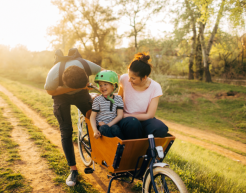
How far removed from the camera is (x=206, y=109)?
1274 centimetres

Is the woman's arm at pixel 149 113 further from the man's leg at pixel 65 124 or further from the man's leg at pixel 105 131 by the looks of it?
the man's leg at pixel 65 124

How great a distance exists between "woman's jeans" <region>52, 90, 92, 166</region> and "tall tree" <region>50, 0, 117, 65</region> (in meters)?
20.4

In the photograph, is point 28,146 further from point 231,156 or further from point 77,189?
point 231,156

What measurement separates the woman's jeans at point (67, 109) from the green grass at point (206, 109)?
24.4 ft

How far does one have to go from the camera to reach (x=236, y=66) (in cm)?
2408

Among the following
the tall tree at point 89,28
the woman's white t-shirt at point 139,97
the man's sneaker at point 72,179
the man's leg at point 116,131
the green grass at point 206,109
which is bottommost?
the green grass at point 206,109

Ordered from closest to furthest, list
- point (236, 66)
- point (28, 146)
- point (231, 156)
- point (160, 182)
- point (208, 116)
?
point (160, 182), point (28, 146), point (231, 156), point (208, 116), point (236, 66)

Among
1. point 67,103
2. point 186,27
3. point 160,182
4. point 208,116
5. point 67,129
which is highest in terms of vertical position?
point 186,27

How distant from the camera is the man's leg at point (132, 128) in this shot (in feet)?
7.50

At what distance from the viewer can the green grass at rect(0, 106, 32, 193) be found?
292cm

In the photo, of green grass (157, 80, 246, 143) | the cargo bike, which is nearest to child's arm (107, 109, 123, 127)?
the cargo bike

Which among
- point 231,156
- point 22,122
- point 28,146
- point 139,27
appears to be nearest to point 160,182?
point 28,146

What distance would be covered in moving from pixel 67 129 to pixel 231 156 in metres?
5.52

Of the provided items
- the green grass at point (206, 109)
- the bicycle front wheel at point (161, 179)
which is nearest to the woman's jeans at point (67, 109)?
the bicycle front wheel at point (161, 179)
